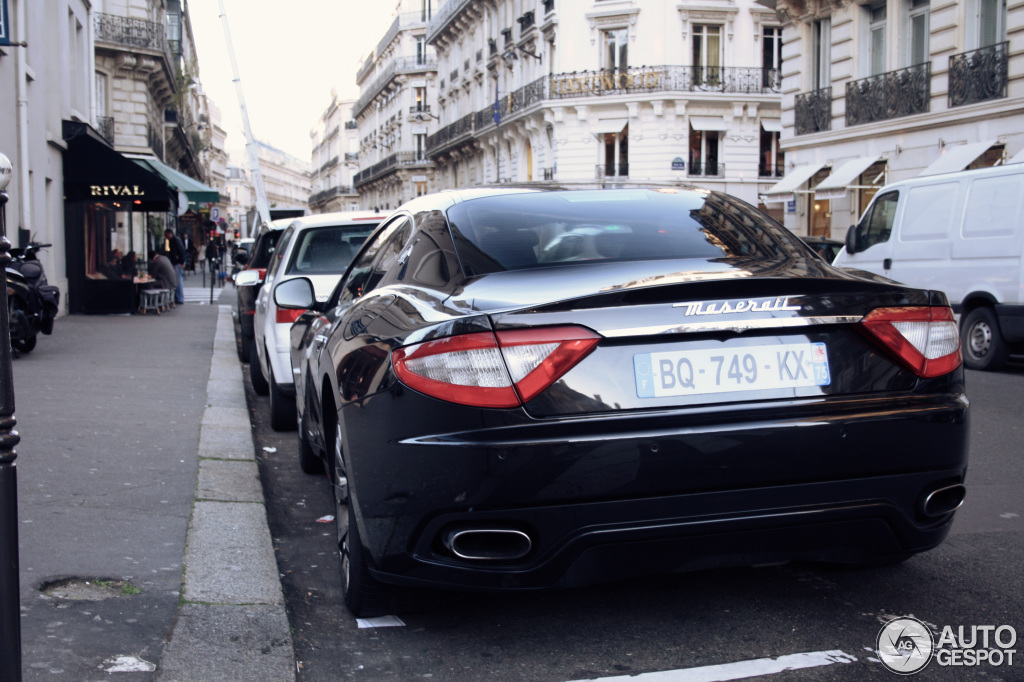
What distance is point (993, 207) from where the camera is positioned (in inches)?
452

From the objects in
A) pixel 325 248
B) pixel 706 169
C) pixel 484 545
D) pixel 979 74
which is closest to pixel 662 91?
pixel 706 169

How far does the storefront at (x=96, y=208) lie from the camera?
19.1 m

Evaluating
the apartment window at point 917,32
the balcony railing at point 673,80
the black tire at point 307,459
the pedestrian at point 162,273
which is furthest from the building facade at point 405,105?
the black tire at point 307,459

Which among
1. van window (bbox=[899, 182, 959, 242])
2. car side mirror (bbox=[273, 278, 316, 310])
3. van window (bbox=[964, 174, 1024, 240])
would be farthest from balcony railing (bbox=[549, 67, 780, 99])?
car side mirror (bbox=[273, 278, 316, 310])

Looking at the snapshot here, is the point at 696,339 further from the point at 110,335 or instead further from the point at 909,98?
the point at 909,98

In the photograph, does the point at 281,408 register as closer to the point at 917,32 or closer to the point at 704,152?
the point at 917,32

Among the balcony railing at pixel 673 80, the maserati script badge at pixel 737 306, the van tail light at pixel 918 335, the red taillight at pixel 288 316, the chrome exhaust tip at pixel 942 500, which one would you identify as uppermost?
the balcony railing at pixel 673 80

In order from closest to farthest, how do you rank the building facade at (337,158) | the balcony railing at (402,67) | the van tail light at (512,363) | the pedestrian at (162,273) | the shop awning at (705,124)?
the van tail light at (512,363) < the pedestrian at (162,273) < the shop awning at (705,124) < the balcony railing at (402,67) < the building facade at (337,158)

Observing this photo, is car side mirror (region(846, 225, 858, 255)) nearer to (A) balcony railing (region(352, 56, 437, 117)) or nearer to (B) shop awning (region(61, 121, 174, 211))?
(B) shop awning (region(61, 121, 174, 211))

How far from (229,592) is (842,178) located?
24.1 meters

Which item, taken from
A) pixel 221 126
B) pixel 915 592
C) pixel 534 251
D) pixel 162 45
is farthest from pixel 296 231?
pixel 221 126

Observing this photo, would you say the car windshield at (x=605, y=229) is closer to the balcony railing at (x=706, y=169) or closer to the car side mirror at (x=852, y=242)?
the car side mirror at (x=852, y=242)

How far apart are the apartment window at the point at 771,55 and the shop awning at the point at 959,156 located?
23.3m

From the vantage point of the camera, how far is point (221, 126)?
157500mm
